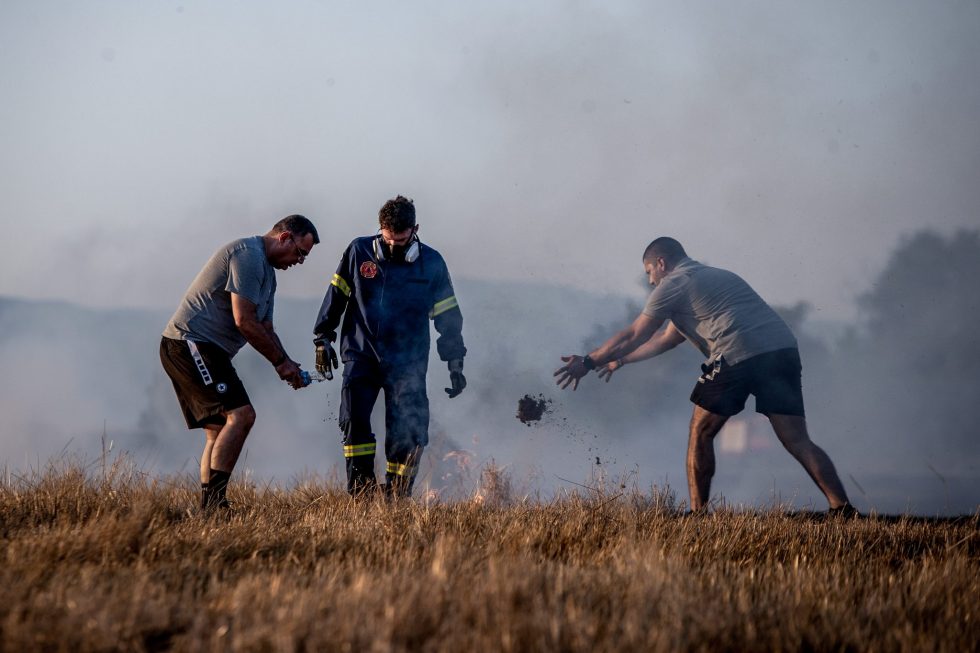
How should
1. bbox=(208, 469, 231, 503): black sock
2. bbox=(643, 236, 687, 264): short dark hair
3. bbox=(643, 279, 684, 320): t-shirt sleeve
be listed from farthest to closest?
bbox=(643, 236, 687, 264): short dark hair → bbox=(643, 279, 684, 320): t-shirt sleeve → bbox=(208, 469, 231, 503): black sock

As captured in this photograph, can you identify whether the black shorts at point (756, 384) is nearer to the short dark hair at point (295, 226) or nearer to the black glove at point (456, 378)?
the black glove at point (456, 378)

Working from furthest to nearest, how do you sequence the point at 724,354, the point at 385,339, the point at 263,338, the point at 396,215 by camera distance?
the point at 724,354 < the point at 385,339 < the point at 396,215 < the point at 263,338

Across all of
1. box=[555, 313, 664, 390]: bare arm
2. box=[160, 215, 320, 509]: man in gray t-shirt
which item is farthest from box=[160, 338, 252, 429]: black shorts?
box=[555, 313, 664, 390]: bare arm

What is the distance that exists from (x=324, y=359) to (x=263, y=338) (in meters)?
0.83

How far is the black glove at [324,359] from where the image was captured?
6.65m

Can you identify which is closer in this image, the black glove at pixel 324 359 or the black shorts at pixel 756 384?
the black glove at pixel 324 359

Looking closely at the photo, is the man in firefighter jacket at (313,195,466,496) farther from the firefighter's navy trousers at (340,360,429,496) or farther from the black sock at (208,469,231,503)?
the black sock at (208,469,231,503)

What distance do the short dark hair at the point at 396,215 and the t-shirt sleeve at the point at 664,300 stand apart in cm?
238

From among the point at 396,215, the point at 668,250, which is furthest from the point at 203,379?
the point at 668,250

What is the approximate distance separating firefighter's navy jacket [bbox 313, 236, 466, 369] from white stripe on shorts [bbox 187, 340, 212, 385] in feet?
3.58

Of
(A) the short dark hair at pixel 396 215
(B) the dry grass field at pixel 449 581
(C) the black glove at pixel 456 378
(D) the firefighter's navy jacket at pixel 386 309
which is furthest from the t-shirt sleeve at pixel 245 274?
(C) the black glove at pixel 456 378

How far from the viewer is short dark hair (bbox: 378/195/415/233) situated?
6.56 metres

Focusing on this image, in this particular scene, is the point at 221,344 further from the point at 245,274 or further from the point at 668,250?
the point at 668,250

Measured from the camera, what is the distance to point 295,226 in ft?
20.6
